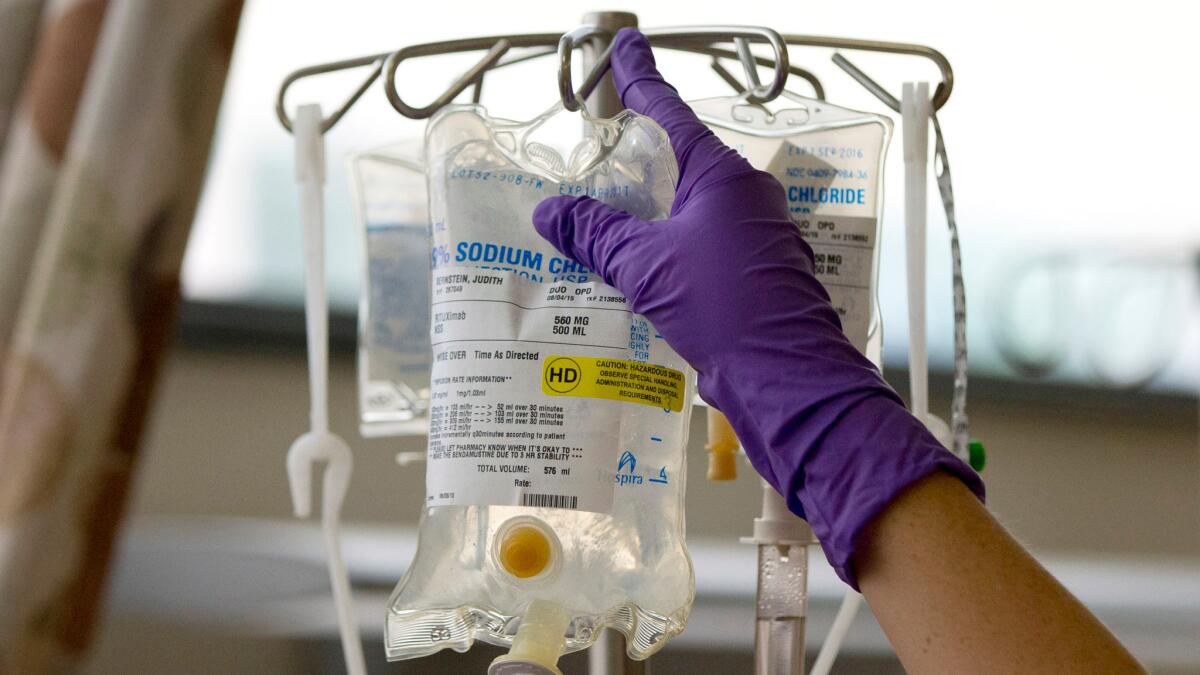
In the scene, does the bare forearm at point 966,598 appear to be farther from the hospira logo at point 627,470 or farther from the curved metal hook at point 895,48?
the curved metal hook at point 895,48

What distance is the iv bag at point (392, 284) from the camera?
2.91 feet

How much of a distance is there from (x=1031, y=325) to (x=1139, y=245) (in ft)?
1.25

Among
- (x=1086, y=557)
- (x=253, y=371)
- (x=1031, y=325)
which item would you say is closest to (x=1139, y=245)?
(x=1031, y=325)

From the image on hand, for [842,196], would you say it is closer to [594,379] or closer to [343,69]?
[594,379]

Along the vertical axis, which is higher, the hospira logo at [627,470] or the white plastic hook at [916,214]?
the white plastic hook at [916,214]

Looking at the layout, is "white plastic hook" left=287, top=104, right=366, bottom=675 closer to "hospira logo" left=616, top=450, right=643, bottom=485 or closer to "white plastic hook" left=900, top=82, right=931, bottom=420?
"hospira logo" left=616, top=450, right=643, bottom=485

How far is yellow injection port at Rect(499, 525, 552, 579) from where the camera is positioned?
63 cm

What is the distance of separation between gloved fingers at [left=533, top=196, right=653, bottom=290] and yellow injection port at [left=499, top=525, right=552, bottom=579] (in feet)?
0.52

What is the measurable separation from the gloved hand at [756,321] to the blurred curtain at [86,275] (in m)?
0.23

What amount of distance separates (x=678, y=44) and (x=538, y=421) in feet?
1.04

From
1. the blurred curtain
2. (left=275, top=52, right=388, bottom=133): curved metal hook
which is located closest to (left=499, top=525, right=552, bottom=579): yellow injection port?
the blurred curtain

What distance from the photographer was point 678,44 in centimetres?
78

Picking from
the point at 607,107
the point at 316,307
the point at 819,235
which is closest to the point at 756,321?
the point at 819,235

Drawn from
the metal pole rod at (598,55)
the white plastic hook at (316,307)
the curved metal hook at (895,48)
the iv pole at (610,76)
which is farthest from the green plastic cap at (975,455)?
the white plastic hook at (316,307)
